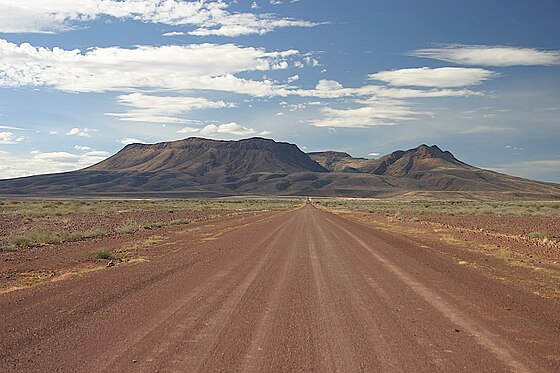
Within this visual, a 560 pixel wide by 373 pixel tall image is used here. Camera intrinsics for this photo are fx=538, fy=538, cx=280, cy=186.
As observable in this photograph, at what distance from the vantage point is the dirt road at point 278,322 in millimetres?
6578

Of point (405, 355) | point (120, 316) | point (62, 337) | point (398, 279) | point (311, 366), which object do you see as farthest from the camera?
point (398, 279)

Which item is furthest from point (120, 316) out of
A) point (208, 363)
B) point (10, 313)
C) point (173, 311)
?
point (208, 363)

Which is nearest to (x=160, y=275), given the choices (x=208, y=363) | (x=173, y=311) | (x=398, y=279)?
(x=173, y=311)

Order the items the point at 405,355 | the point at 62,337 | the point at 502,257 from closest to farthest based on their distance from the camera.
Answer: the point at 405,355 → the point at 62,337 → the point at 502,257

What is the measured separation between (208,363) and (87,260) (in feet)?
39.2

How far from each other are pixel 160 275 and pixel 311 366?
8.04 m

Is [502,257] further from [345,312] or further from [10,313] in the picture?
[10,313]

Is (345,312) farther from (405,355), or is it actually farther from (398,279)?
(398,279)

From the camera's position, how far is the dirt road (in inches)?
259

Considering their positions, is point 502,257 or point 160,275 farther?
point 502,257

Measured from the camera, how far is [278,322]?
857 cm

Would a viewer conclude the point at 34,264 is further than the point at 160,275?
Yes

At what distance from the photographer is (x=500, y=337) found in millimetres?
7781

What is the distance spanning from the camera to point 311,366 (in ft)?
20.8
